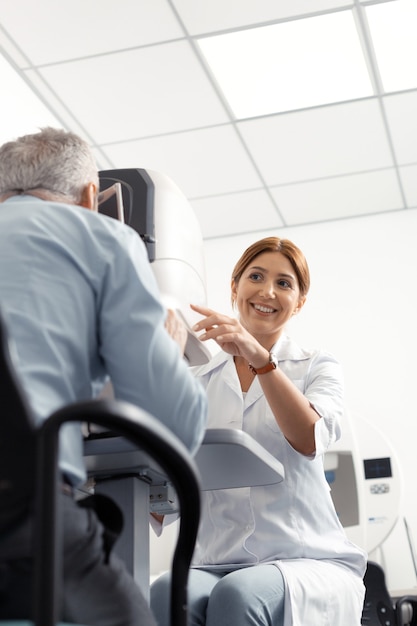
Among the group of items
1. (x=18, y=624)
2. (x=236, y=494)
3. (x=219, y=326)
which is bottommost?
(x=18, y=624)

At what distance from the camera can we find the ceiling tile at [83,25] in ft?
11.0

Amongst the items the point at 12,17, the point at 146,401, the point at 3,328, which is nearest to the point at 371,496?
the point at 12,17

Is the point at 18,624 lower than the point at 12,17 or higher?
lower

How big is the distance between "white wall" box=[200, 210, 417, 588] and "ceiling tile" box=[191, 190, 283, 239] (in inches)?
4.7

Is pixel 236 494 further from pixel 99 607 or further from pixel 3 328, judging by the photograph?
pixel 3 328

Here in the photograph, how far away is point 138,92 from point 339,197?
1663mm

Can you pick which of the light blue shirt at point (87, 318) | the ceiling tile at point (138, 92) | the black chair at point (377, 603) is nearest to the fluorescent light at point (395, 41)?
the ceiling tile at point (138, 92)

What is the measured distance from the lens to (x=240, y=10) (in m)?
3.39

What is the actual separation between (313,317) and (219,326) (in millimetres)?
3629

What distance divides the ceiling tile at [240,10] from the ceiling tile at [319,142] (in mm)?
760

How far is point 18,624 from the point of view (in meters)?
0.86

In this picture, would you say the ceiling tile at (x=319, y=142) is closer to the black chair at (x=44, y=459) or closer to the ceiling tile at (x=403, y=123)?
the ceiling tile at (x=403, y=123)

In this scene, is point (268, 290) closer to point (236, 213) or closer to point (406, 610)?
point (406, 610)

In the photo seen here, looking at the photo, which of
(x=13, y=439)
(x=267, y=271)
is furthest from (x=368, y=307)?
(x=13, y=439)
